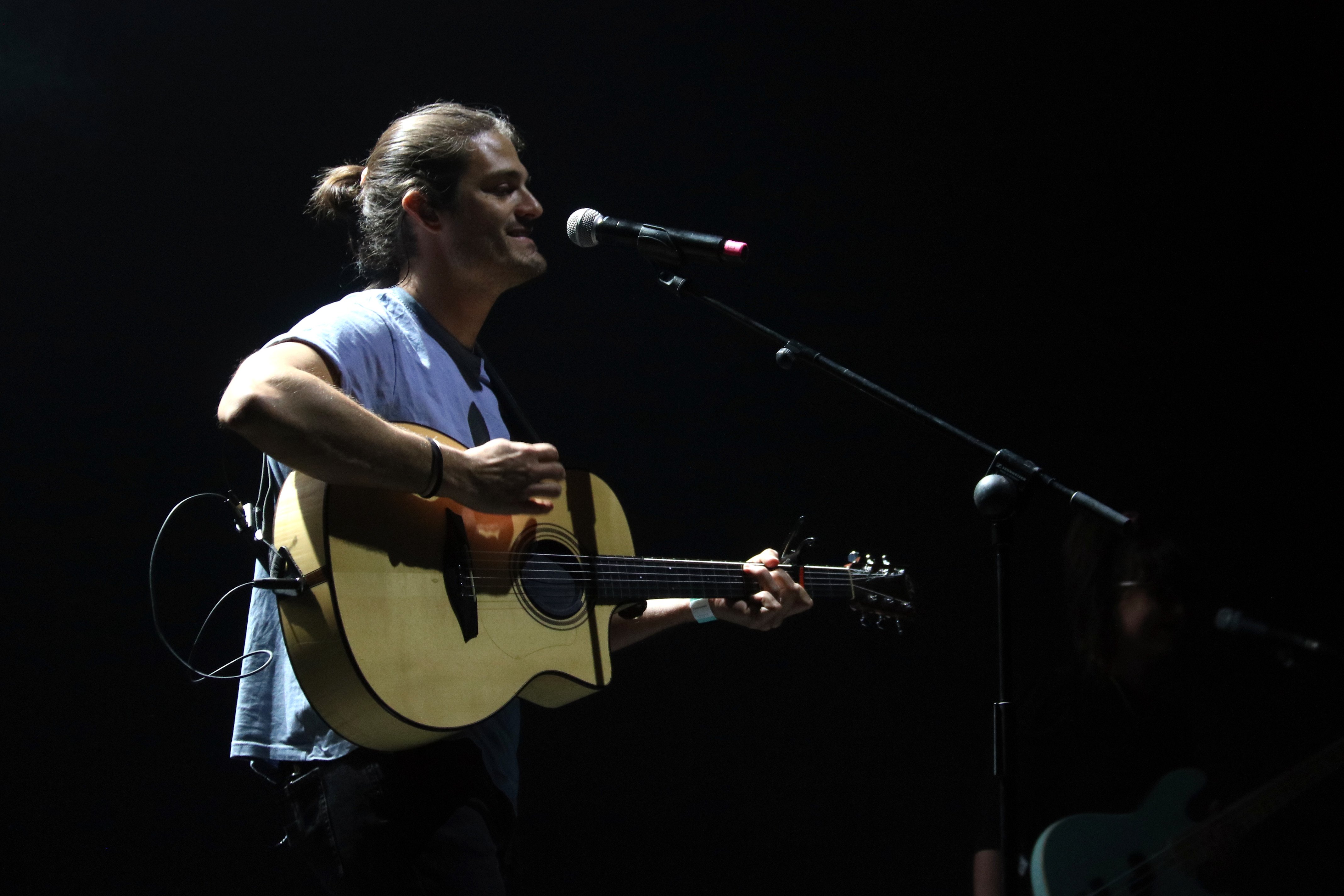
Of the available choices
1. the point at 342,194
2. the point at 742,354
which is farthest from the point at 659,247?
the point at 742,354

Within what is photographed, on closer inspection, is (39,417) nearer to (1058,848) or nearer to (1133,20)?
(1058,848)

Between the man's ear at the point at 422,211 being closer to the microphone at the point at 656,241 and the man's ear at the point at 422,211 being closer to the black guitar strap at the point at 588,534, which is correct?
the microphone at the point at 656,241

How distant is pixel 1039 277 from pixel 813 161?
34.0 inches

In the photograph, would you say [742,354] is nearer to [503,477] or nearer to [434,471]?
[503,477]

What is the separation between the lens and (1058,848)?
6.69 feet

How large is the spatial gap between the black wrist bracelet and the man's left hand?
34.8 inches

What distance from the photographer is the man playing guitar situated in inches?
55.3

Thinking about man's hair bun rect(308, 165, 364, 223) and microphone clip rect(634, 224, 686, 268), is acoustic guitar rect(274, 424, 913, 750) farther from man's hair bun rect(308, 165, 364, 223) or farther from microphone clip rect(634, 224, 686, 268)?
man's hair bun rect(308, 165, 364, 223)

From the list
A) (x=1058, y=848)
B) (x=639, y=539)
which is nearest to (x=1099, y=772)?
(x=1058, y=848)

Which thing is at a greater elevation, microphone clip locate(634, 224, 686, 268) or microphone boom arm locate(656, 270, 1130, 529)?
microphone clip locate(634, 224, 686, 268)

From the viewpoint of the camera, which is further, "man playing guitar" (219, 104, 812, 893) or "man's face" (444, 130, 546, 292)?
"man's face" (444, 130, 546, 292)

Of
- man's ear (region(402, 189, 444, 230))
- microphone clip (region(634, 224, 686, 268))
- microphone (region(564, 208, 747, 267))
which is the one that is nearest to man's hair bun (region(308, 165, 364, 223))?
man's ear (region(402, 189, 444, 230))

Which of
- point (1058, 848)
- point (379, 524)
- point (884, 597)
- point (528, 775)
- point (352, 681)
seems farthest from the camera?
point (528, 775)

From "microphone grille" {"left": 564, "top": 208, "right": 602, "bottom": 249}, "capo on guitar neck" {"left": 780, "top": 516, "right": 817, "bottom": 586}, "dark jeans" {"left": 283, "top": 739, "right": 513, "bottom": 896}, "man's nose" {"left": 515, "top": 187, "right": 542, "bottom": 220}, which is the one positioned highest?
"man's nose" {"left": 515, "top": 187, "right": 542, "bottom": 220}
